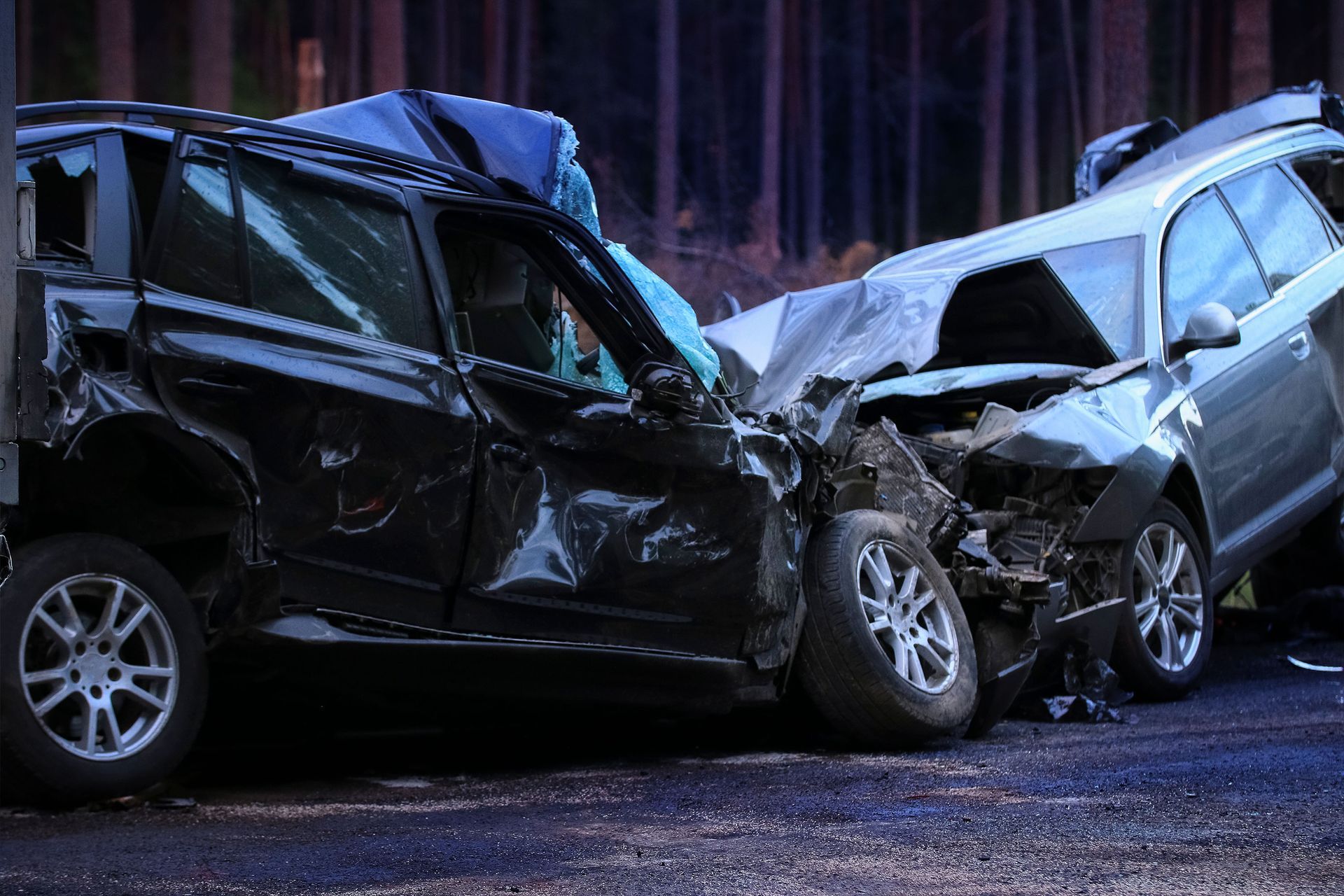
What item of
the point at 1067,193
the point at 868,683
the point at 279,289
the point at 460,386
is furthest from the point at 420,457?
the point at 1067,193

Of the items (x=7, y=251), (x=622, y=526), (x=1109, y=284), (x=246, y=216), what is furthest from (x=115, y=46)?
(x=7, y=251)

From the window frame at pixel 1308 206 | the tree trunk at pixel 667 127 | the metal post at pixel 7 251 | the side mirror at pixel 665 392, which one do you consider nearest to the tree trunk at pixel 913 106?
the tree trunk at pixel 667 127

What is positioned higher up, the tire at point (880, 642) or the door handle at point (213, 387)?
the door handle at point (213, 387)

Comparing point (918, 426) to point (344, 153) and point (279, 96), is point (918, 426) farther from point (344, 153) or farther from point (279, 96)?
point (279, 96)

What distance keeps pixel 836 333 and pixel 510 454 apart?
3062mm

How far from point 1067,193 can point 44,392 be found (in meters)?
36.0

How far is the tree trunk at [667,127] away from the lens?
26.0 m

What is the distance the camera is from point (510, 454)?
4.75m

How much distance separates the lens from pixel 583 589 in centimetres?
492

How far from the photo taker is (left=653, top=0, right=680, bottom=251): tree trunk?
26016 mm

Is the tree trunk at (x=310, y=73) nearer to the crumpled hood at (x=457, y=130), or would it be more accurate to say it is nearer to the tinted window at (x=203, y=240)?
the crumpled hood at (x=457, y=130)

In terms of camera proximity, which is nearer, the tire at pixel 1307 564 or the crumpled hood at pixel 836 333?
the crumpled hood at pixel 836 333

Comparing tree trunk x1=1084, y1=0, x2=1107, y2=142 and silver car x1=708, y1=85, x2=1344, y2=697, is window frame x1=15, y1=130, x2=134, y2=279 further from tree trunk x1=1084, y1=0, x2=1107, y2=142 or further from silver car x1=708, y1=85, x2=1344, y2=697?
tree trunk x1=1084, y1=0, x2=1107, y2=142

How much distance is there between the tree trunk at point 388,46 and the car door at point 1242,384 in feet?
42.9
